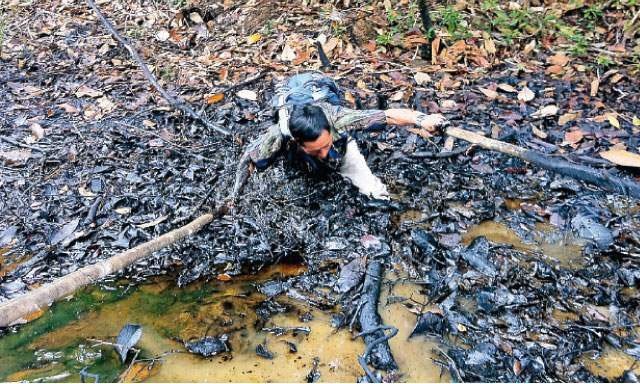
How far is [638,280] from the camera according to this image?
3.21 meters

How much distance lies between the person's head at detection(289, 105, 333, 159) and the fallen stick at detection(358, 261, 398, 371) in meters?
0.97

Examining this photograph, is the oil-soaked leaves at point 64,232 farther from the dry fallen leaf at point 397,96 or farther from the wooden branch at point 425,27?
the wooden branch at point 425,27

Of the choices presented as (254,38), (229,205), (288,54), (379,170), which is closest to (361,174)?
(379,170)

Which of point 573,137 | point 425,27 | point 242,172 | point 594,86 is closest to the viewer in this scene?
point 242,172

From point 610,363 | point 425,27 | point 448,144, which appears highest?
point 425,27

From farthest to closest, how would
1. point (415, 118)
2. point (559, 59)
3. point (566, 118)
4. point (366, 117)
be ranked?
point (559, 59), point (566, 118), point (366, 117), point (415, 118)

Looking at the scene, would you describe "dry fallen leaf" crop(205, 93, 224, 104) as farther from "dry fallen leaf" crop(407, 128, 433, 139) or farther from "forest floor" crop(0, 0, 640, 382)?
"dry fallen leaf" crop(407, 128, 433, 139)

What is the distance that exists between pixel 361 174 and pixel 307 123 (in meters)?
0.86

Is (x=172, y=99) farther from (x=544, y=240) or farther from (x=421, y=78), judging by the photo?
(x=544, y=240)

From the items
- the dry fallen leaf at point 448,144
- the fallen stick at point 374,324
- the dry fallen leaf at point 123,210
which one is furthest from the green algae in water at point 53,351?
the dry fallen leaf at point 448,144

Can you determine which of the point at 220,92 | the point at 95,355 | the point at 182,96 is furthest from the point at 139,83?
the point at 95,355

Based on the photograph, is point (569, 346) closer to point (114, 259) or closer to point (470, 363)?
point (470, 363)

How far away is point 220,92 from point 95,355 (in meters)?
3.39

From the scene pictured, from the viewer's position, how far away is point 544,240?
12.0 feet
